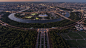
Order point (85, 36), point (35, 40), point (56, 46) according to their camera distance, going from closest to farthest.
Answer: point (56, 46), point (35, 40), point (85, 36)

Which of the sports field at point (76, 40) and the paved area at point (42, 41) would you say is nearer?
the paved area at point (42, 41)

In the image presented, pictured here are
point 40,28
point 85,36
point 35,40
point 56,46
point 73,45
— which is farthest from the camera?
point 40,28

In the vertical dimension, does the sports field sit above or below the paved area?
below

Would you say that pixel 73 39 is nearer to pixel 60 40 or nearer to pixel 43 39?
pixel 60 40

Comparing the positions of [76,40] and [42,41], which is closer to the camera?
[42,41]

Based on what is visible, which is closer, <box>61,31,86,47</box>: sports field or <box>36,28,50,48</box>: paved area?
<box>36,28,50,48</box>: paved area

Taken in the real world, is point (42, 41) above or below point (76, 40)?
above

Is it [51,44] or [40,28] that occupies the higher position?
[40,28]

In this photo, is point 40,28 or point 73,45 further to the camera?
point 40,28

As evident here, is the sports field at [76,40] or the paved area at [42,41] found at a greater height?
the paved area at [42,41]

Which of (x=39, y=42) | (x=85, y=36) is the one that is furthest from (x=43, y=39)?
(x=85, y=36)
